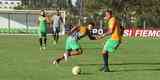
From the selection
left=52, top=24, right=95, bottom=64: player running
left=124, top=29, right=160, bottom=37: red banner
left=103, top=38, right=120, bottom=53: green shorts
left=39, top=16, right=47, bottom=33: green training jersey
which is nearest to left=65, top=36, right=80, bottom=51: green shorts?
left=52, top=24, right=95, bottom=64: player running

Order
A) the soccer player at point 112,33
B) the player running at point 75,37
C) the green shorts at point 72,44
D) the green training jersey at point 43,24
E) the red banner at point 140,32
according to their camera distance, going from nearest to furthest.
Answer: the soccer player at point 112,33
the player running at point 75,37
the green shorts at point 72,44
the green training jersey at point 43,24
the red banner at point 140,32

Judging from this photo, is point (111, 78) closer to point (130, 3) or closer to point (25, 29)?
point (25, 29)

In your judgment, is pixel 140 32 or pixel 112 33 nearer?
pixel 112 33

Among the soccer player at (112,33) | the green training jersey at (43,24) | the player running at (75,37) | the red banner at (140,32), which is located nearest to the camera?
the soccer player at (112,33)

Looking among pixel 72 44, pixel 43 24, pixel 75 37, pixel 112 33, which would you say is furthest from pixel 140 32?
pixel 112 33

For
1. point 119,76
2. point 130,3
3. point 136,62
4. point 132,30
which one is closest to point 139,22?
point 132,30

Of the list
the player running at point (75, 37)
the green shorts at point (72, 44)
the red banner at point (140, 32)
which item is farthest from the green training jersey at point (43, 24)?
the red banner at point (140, 32)

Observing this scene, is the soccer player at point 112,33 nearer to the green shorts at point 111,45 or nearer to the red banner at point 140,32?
the green shorts at point 111,45

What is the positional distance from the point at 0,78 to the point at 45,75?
144cm

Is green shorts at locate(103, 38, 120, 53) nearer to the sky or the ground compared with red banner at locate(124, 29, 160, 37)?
nearer to the sky

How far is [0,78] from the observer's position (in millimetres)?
15242

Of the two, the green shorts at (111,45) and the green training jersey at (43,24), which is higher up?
the green training jersey at (43,24)

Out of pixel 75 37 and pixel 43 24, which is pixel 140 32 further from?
pixel 75 37

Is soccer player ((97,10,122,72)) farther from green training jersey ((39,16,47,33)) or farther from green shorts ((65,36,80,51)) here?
green training jersey ((39,16,47,33))
